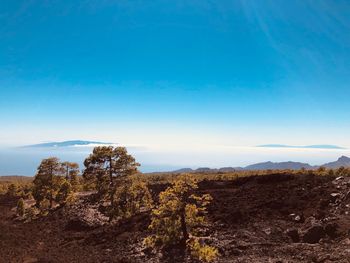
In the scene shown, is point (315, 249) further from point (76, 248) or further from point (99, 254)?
point (76, 248)

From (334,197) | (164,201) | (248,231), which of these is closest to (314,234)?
(248,231)

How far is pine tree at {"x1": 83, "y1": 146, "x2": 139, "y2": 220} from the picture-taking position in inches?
1597

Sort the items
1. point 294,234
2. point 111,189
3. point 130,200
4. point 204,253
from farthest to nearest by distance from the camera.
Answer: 1. point 111,189
2. point 130,200
3. point 294,234
4. point 204,253

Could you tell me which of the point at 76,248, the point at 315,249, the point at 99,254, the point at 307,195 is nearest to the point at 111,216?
the point at 76,248

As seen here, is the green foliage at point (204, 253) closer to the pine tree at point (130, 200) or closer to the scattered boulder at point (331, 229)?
the scattered boulder at point (331, 229)

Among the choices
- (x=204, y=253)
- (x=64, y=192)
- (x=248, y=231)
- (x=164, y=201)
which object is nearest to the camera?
(x=204, y=253)

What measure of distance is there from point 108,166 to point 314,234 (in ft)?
84.8

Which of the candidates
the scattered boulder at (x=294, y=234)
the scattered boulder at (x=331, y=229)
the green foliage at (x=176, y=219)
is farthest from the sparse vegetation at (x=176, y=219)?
the scattered boulder at (x=331, y=229)

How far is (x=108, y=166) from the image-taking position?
41250 millimetres

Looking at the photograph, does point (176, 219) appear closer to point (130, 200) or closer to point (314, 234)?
point (314, 234)

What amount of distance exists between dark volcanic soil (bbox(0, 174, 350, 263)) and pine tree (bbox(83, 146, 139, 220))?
5.30 metres

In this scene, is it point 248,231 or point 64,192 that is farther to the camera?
point 64,192

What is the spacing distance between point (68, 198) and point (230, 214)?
26248 millimetres

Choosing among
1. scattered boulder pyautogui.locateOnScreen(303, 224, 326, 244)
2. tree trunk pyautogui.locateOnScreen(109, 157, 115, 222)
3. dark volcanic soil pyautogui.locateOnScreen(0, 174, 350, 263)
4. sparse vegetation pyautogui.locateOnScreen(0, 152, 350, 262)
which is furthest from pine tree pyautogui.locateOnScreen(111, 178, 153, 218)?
scattered boulder pyautogui.locateOnScreen(303, 224, 326, 244)
